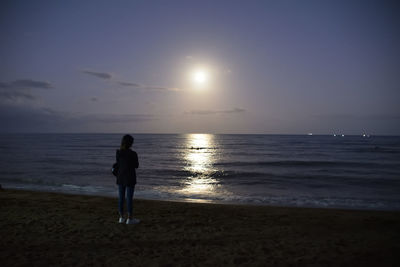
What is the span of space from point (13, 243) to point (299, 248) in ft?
18.6

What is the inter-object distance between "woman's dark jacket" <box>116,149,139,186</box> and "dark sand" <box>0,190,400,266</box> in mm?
1161

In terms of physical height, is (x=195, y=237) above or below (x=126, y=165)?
below

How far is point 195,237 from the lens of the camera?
5508mm

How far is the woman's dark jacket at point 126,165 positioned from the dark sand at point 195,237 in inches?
45.7

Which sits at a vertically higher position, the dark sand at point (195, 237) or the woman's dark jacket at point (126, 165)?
the woman's dark jacket at point (126, 165)

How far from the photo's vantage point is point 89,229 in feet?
19.4

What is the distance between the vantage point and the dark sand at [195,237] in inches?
173

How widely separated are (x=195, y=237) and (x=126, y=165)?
230 cm

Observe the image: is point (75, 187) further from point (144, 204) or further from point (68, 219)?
point (68, 219)

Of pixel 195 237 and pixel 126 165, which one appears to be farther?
pixel 126 165

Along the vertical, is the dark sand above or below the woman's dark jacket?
below

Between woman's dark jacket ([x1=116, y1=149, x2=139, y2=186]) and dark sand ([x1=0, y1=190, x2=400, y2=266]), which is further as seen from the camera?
woman's dark jacket ([x1=116, y1=149, x2=139, y2=186])

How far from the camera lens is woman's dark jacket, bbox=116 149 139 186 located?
5930 millimetres

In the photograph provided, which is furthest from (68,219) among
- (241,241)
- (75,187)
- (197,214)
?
(75,187)
